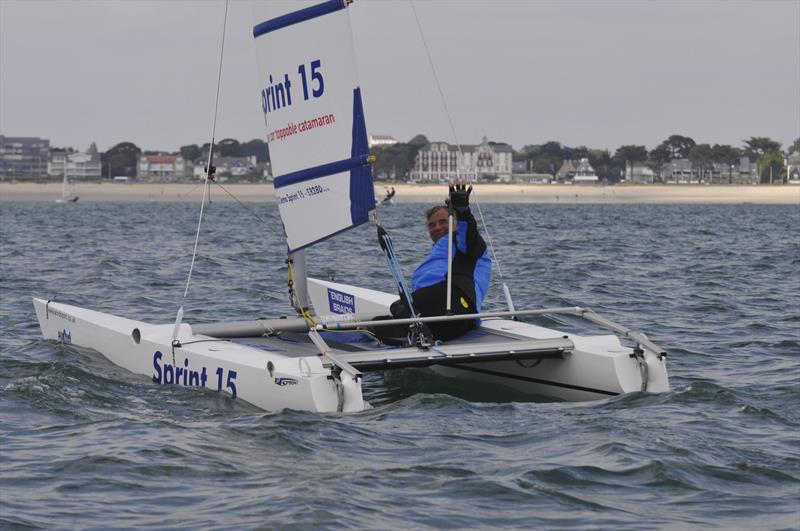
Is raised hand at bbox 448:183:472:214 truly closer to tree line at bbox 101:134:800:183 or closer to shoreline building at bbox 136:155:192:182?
tree line at bbox 101:134:800:183

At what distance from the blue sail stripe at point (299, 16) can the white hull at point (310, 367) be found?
7.25ft

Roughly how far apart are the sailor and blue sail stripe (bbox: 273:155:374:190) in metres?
0.62

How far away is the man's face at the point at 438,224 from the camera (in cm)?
789

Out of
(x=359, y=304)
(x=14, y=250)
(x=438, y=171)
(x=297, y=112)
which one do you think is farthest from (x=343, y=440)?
(x=438, y=171)

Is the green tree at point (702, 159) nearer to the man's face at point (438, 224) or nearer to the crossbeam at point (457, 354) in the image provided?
the man's face at point (438, 224)

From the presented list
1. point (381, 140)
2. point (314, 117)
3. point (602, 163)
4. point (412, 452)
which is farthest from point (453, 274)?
point (381, 140)

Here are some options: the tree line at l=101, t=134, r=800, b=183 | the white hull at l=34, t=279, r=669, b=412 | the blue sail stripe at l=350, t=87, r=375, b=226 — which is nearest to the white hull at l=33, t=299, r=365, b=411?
the white hull at l=34, t=279, r=669, b=412

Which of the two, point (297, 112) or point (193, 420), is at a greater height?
point (297, 112)

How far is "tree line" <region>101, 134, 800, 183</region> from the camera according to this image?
147 metres

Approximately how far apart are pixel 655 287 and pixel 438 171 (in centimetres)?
13433

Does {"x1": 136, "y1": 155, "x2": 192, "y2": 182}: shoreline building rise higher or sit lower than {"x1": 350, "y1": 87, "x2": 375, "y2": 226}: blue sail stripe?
higher

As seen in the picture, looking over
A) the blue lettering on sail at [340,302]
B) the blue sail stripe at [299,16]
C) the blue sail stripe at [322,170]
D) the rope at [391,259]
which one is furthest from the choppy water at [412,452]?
the blue sail stripe at [299,16]

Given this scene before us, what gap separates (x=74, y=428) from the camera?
21.3 feet

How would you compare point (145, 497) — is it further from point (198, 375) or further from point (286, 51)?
point (286, 51)
